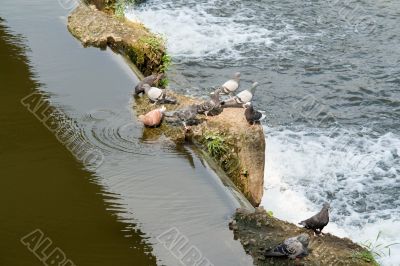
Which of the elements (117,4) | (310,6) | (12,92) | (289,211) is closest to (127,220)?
(289,211)

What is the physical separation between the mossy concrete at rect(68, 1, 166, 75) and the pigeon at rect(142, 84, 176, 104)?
225cm

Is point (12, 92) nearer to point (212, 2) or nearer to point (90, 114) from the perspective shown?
point (90, 114)

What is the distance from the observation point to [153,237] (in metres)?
8.12

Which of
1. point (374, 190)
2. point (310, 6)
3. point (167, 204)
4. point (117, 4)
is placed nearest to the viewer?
point (167, 204)

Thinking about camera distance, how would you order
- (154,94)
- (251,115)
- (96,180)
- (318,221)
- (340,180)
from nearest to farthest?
(318,221)
(96,180)
(251,115)
(154,94)
(340,180)

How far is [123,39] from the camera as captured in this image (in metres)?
13.9

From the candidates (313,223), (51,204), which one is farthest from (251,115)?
(51,204)

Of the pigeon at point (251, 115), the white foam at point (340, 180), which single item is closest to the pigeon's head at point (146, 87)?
the pigeon at point (251, 115)

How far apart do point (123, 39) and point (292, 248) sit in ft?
26.3

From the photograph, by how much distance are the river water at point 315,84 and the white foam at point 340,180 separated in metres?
0.02

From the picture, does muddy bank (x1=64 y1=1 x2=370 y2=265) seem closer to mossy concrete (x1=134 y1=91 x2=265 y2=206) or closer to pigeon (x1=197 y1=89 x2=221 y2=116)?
mossy concrete (x1=134 y1=91 x2=265 y2=206)

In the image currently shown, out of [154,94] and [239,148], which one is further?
[154,94]

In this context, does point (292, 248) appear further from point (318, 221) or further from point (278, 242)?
point (318, 221)

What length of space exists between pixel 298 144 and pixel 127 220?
19.9ft
